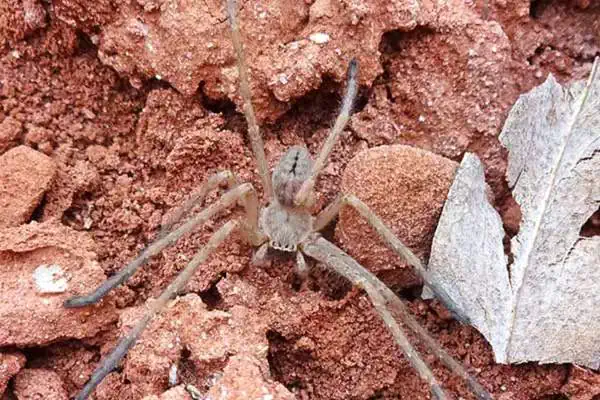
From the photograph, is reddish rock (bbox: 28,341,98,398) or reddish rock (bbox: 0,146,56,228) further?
reddish rock (bbox: 0,146,56,228)

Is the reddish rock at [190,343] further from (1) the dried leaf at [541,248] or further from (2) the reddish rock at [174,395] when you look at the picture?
(1) the dried leaf at [541,248]

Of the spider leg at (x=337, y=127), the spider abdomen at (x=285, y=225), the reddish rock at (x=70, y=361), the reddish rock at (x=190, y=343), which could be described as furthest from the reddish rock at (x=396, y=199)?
the reddish rock at (x=70, y=361)

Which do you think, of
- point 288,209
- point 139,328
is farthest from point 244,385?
point 288,209

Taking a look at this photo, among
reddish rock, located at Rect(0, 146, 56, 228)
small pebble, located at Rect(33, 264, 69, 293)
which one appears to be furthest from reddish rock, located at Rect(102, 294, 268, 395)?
reddish rock, located at Rect(0, 146, 56, 228)

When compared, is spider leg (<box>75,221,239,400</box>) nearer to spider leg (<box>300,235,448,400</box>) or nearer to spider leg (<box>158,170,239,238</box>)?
spider leg (<box>158,170,239,238</box>)

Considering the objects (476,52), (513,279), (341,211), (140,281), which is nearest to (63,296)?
(140,281)

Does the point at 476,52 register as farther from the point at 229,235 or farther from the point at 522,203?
the point at 229,235
